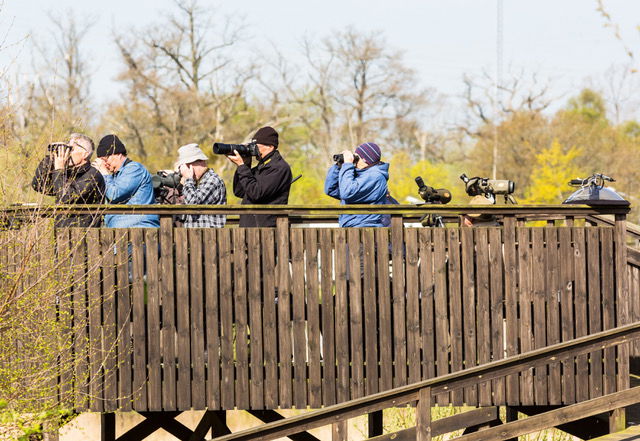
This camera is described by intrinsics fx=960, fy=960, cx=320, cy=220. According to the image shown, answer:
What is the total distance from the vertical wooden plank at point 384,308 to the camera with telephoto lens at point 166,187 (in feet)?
6.11

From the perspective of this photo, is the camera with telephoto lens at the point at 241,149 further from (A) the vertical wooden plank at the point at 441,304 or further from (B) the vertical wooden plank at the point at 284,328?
(A) the vertical wooden plank at the point at 441,304

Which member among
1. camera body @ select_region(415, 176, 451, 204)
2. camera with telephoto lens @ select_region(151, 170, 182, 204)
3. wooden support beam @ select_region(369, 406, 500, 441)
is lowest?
wooden support beam @ select_region(369, 406, 500, 441)

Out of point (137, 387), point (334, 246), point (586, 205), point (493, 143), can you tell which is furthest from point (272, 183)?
point (493, 143)

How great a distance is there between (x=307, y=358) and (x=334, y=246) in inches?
37.2

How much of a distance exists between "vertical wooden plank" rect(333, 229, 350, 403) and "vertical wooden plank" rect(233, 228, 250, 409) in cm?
73

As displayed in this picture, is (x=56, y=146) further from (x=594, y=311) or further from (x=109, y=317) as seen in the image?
(x=594, y=311)

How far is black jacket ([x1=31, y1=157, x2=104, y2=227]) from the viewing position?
7.41 meters

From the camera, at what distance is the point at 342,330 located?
25.4 ft

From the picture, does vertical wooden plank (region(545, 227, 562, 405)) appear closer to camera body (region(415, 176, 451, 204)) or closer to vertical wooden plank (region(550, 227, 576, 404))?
vertical wooden plank (region(550, 227, 576, 404))

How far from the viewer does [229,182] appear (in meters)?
44.2

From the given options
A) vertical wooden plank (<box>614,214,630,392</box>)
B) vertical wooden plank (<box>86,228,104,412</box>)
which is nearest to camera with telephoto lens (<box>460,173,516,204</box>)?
vertical wooden plank (<box>614,214,630,392</box>)

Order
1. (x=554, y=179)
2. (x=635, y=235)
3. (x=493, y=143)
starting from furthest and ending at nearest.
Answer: (x=493, y=143) < (x=554, y=179) < (x=635, y=235)

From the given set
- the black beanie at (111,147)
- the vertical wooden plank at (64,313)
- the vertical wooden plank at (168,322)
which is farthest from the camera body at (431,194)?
the vertical wooden plank at (64,313)

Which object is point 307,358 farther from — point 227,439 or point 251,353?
point 227,439
